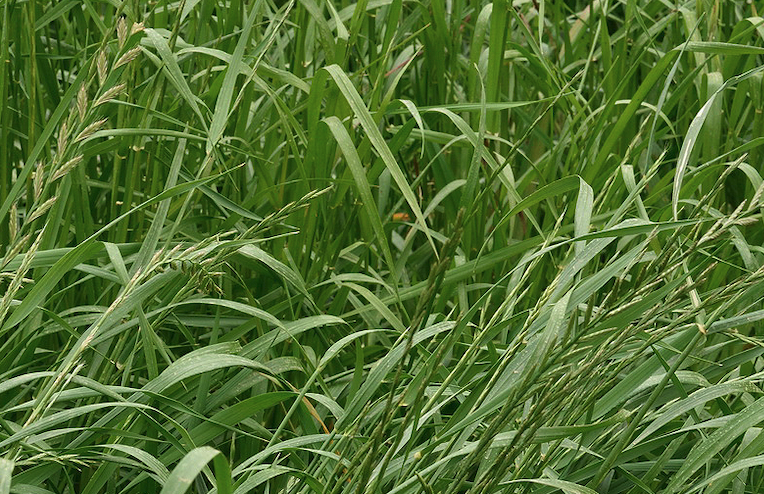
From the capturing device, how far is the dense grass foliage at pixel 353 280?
0.83m

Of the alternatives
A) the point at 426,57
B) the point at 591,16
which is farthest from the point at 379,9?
the point at 591,16

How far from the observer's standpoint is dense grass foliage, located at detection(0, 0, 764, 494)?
2.73 feet

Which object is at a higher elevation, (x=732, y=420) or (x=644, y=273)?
(x=644, y=273)

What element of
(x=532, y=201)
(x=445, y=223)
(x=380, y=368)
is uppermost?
(x=532, y=201)

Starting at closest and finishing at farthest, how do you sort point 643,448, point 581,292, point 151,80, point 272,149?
1. point 581,292
2. point 643,448
3. point 151,80
4. point 272,149

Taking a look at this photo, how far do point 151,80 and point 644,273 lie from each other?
0.70 metres

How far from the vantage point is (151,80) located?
1189mm

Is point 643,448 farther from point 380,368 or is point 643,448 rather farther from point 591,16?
point 591,16

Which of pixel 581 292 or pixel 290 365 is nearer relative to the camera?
pixel 581 292

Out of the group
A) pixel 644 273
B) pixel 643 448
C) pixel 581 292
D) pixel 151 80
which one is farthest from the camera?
pixel 151 80

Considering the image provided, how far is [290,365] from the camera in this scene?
3.74ft

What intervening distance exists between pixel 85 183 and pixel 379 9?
71 centimetres

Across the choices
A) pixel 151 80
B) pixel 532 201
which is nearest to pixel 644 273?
pixel 532 201

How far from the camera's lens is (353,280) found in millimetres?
1271
